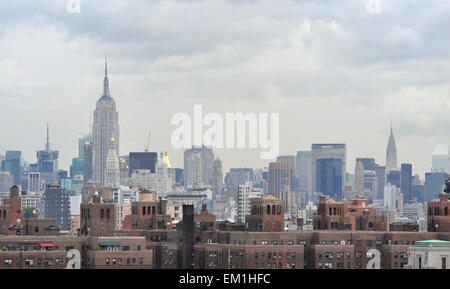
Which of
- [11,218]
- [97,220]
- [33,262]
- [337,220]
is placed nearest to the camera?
[33,262]

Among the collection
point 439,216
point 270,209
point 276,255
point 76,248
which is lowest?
point 276,255

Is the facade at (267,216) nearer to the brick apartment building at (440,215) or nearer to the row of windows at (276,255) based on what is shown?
the row of windows at (276,255)

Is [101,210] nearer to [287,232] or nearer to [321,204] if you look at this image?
[287,232]

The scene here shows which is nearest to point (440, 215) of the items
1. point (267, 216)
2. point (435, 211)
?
point (435, 211)

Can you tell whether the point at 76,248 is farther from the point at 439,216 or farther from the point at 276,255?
the point at 439,216

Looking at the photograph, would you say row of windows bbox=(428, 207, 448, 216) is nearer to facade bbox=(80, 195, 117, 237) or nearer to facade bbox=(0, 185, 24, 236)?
facade bbox=(80, 195, 117, 237)

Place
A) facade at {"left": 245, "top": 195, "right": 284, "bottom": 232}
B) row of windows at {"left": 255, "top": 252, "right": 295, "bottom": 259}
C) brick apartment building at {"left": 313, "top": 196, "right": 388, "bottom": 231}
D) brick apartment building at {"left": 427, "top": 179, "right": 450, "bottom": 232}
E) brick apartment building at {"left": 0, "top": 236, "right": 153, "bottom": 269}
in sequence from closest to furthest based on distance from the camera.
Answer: brick apartment building at {"left": 0, "top": 236, "right": 153, "bottom": 269} < row of windows at {"left": 255, "top": 252, "right": 295, "bottom": 259} < facade at {"left": 245, "top": 195, "right": 284, "bottom": 232} < brick apartment building at {"left": 427, "top": 179, "right": 450, "bottom": 232} < brick apartment building at {"left": 313, "top": 196, "right": 388, "bottom": 231}

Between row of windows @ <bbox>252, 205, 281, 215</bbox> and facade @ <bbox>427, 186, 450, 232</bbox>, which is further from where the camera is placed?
facade @ <bbox>427, 186, 450, 232</bbox>

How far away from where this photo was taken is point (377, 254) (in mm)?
141000

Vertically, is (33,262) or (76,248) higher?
(76,248)

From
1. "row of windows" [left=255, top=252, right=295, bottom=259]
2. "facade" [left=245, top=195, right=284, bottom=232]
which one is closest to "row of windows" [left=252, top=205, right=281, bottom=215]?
"facade" [left=245, top=195, right=284, bottom=232]

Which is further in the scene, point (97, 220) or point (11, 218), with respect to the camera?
point (11, 218)

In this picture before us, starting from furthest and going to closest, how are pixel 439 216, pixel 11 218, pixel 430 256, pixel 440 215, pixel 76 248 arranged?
pixel 11 218 < pixel 440 215 < pixel 439 216 < pixel 76 248 < pixel 430 256

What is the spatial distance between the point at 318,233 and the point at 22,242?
1086 inches
